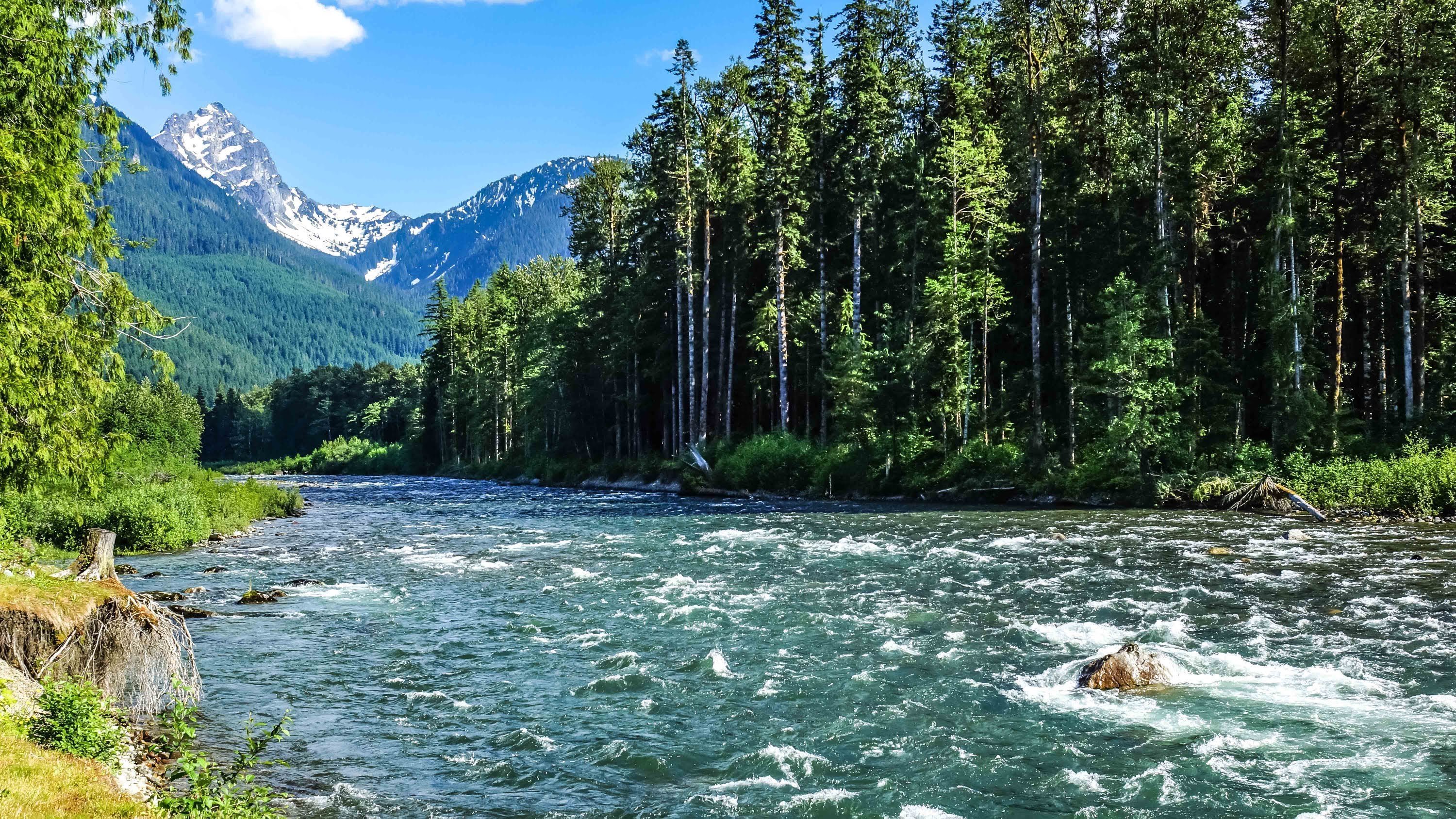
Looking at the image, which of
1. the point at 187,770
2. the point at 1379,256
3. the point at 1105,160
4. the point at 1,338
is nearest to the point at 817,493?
the point at 1105,160

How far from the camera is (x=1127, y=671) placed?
11453 mm

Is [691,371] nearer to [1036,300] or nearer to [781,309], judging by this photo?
[781,309]

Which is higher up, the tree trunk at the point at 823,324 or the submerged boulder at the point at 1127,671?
Result: the tree trunk at the point at 823,324

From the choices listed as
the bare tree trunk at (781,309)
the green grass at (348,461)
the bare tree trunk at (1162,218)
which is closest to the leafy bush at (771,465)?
the bare tree trunk at (781,309)

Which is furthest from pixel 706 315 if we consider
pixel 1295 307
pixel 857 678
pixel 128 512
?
pixel 857 678

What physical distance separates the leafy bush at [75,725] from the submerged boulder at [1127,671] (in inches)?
417

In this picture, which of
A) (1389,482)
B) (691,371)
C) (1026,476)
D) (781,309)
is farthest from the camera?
(691,371)

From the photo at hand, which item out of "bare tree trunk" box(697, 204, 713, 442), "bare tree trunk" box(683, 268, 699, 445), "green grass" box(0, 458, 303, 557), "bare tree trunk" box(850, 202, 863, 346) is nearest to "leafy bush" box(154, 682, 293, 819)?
"green grass" box(0, 458, 303, 557)

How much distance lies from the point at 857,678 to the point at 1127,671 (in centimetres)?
337

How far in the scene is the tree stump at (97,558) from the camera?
1372cm

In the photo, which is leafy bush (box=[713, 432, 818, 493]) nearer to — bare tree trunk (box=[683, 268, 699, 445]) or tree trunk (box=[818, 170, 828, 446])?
tree trunk (box=[818, 170, 828, 446])

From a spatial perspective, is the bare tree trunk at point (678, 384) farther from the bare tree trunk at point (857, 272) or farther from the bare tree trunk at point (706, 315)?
the bare tree trunk at point (857, 272)

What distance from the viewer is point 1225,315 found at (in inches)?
1630

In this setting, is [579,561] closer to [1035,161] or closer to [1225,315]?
[1035,161]
